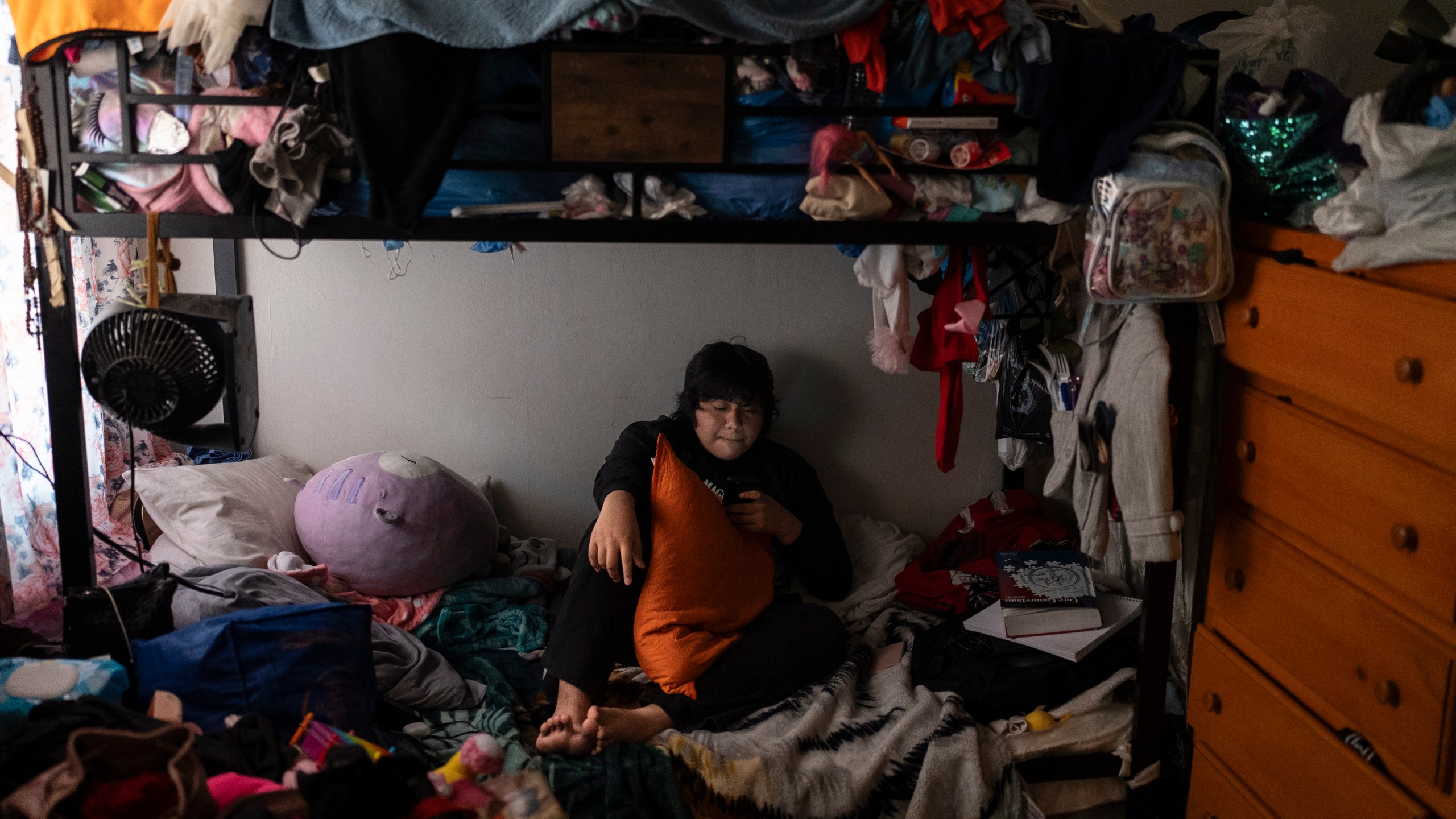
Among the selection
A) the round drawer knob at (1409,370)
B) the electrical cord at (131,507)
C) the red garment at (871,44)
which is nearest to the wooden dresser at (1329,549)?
the round drawer knob at (1409,370)

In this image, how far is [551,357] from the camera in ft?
9.31

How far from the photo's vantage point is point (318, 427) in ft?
9.39

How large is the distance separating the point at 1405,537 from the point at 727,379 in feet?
4.52

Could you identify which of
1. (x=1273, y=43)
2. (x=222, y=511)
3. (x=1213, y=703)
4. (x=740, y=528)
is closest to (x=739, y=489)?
(x=740, y=528)

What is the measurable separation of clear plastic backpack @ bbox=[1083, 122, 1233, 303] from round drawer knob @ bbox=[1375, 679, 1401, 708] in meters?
0.64

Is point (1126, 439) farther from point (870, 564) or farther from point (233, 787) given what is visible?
point (233, 787)

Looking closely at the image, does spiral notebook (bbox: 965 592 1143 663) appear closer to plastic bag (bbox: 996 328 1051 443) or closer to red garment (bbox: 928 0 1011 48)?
plastic bag (bbox: 996 328 1051 443)

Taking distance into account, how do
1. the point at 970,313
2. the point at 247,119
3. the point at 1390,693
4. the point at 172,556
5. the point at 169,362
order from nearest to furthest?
the point at 1390,693 < the point at 247,119 < the point at 169,362 < the point at 970,313 < the point at 172,556

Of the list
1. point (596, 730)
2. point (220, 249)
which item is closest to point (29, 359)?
point (220, 249)

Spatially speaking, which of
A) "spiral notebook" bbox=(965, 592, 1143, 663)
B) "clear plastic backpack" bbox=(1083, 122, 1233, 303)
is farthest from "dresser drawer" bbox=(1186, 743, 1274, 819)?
"clear plastic backpack" bbox=(1083, 122, 1233, 303)

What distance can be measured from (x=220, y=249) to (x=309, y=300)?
23cm

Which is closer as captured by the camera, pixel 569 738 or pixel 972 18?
pixel 972 18

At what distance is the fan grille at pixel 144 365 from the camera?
6.04 feet

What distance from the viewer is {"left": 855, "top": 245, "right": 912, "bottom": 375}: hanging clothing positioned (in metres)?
2.05
